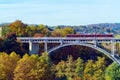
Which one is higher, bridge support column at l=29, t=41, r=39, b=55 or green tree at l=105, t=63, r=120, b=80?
bridge support column at l=29, t=41, r=39, b=55

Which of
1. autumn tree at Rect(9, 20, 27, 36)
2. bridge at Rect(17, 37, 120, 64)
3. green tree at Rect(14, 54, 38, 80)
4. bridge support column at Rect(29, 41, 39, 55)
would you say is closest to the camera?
green tree at Rect(14, 54, 38, 80)

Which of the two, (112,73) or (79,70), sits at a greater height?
(112,73)

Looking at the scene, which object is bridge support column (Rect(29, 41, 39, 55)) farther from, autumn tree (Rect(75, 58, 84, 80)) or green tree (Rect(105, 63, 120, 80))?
green tree (Rect(105, 63, 120, 80))

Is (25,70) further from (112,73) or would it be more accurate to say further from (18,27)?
(18,27)

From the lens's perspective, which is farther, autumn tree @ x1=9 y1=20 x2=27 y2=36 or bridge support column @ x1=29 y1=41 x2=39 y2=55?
autumn tree @ x1=9 y1=20 x2=27 y2=36

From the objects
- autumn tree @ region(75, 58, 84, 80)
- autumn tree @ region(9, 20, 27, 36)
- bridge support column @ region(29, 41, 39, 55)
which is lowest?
autumn tree @ region(75, 58, 84, 80)

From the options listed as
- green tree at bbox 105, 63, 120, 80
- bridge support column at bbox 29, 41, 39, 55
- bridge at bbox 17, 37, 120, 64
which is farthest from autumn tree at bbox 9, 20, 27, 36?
green tree at bbox 105, 63, 120, 80

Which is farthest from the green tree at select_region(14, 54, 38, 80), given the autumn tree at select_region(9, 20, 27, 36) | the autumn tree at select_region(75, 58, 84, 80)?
the autumn tree at select_region(9, 20, 27, 36)

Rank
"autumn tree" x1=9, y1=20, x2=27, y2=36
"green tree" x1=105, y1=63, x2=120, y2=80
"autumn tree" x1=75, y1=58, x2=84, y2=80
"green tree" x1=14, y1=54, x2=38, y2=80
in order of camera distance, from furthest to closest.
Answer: "autumn tree" x1=9, y1=20, x2=27, y2=36, "autumn tree" x1=75, y1=58, x2=84, y2=80, "green tree" x1=105, y1=63, x2=120, y2=80, "green tree" x1=14, y1=54, x2=38, y2=80

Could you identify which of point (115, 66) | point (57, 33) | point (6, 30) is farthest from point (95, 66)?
point (57, 33)

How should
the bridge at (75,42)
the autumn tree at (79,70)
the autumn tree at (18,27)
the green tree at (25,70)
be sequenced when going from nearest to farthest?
the green tree at (25,70), the autumn tree at (79,70), the bridge at (75,42), the autumn tree at (18,27)

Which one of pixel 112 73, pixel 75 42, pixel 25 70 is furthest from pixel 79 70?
pixel 25 70

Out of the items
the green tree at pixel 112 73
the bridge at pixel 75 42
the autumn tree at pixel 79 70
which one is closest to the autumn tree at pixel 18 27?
the bridge at pixel 75 42

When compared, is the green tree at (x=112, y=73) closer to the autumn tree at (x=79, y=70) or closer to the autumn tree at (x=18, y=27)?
the autumn tree at (x=79, y=70)
